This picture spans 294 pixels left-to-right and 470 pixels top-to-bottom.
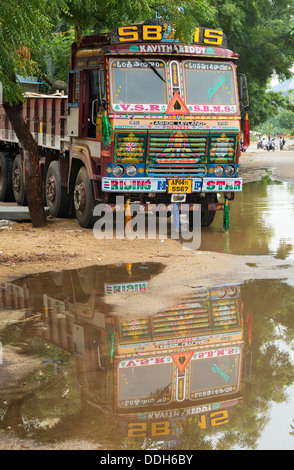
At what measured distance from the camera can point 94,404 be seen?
18.1 feet

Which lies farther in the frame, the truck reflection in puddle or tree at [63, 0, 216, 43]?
tree at [63, 0, 216, 43]

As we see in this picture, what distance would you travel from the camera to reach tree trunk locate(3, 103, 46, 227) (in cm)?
1350

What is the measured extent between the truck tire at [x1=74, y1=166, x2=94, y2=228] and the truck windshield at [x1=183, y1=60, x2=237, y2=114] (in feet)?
8.01

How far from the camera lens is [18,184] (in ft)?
58.8

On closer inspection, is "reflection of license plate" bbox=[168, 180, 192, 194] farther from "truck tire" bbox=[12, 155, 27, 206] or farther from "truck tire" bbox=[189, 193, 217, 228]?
"truck tire" bbox=[12, 155, 27, 206]

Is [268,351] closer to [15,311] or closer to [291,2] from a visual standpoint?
[15,311]

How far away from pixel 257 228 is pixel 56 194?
13.8ft

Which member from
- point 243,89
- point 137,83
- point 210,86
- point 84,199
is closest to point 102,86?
point 137,83

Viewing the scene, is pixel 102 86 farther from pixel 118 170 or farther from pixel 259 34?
pixel 259 34

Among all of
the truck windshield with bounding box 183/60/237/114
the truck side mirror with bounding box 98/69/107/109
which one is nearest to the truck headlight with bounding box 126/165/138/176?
the truck side mirror with bounding box 98/69/107/109

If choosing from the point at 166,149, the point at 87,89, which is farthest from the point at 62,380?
the point at 87,89

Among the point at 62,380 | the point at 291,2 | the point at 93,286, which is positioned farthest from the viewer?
the point at 291,2

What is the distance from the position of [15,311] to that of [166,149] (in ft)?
18.0

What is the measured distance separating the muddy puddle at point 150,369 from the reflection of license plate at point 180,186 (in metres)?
3.88
